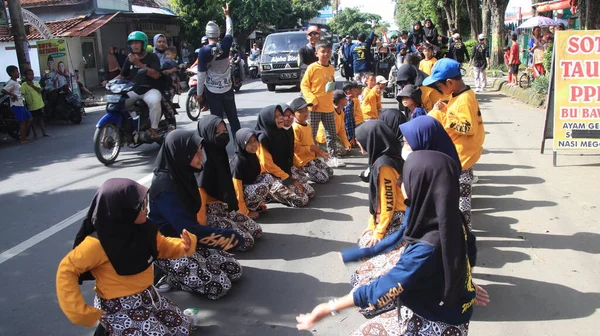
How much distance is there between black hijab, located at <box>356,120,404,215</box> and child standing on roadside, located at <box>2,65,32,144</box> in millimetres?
8675

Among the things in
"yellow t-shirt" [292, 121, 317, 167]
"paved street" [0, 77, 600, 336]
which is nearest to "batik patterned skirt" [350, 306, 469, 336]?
"paved street" [0, 77, 600, 336]

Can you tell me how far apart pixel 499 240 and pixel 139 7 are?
87.6 feet

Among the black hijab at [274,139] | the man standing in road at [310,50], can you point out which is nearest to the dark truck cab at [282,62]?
the man standing in road at [310,50]

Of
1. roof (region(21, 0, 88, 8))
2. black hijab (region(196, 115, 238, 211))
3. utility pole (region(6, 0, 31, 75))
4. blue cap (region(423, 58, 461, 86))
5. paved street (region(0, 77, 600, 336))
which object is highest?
roof (region(21, 0, 88, 8))

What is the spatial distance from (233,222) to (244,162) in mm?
951

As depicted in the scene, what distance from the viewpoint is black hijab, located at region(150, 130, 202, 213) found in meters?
3.67

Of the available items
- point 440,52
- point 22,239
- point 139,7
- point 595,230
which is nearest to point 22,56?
point 22,239

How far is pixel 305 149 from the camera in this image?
6.64m

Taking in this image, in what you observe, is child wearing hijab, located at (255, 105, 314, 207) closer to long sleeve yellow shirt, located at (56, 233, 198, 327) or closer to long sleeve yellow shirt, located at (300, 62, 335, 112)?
long sleeve yellow shirt, located at (300, 62, 335, 112)

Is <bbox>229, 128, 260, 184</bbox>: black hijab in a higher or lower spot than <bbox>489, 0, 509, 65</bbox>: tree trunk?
lower

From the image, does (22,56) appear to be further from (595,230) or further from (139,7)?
(139,7)

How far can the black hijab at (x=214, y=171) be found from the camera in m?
4.49

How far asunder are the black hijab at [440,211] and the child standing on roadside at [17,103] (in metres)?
10.0

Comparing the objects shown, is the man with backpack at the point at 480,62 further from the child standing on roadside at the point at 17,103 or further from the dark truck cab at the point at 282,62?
the child standing on roadside at the point at 17,103
